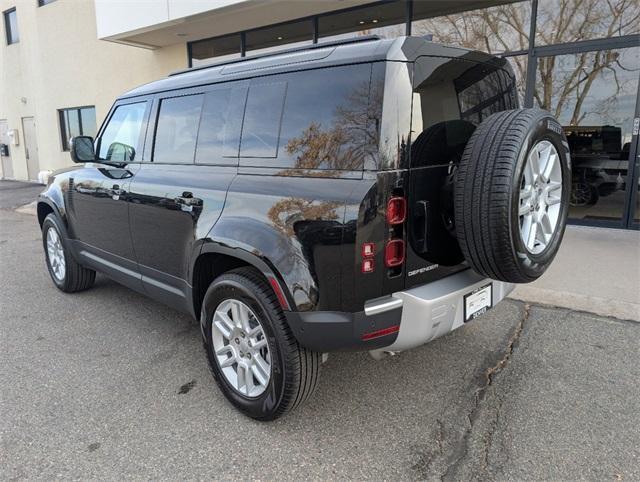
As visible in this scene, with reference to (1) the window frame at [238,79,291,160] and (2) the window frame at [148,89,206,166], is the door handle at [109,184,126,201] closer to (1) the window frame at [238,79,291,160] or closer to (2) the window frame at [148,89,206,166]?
(2) the window frame at [148,89,206,166]

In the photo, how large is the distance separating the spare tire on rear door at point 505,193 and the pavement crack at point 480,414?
86 cm

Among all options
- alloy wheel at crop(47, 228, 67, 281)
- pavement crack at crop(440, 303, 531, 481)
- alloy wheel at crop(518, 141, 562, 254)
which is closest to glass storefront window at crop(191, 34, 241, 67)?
alloy wheel at crop(47, 228, 67, 281)

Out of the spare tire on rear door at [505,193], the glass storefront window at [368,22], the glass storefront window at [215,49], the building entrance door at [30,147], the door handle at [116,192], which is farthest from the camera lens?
the building entrance door at [30,147]

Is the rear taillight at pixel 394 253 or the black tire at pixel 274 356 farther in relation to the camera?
the black tire at pixel 274 356

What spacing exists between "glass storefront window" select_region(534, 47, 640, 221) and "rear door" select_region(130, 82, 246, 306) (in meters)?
5.79

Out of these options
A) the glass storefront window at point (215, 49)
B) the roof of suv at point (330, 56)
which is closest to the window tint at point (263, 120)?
the roof of suv at point (330, 56)

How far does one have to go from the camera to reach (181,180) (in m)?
3.10

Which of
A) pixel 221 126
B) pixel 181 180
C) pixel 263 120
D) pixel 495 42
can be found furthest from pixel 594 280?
pixel 495 42

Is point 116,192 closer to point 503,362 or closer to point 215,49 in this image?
point 503,362

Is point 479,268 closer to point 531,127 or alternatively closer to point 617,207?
point 531,127

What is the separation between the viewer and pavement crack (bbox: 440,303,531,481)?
91.3 inches

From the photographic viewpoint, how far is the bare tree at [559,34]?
6.55 m

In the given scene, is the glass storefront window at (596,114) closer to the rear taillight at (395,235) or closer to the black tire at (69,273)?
the rear taillight at (395,235)

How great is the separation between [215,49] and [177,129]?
787 cm
